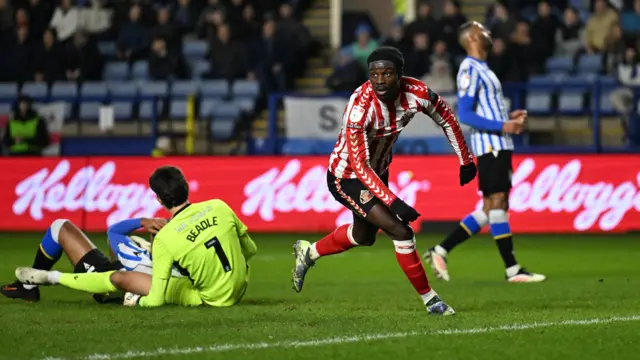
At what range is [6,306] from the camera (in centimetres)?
880

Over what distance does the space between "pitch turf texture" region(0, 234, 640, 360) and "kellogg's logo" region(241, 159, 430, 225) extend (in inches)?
177

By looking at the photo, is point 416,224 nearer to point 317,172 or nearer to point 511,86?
point 317,172

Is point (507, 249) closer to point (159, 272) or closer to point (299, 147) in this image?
point (159, 272)

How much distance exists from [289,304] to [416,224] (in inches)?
313

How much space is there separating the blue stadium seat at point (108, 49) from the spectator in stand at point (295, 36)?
10.4 ft

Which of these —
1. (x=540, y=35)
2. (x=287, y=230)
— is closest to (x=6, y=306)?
(x=287, y=230)

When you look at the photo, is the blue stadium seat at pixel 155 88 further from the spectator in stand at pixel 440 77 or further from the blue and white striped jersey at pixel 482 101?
the blue and white striped jersey at pixel 482 101

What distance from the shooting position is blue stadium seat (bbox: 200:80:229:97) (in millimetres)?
21000

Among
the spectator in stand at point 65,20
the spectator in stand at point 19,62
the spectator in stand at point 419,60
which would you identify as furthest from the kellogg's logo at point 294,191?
the spectator in stand at point 65,20

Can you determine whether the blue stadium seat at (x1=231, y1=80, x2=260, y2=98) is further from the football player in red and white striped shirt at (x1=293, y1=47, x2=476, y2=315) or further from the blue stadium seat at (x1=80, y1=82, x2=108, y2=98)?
the football player in red and white striped shirt at (x1=293, y1=47, x2=476, y2=315)

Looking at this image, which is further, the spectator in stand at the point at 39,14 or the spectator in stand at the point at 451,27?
the spectator in stand at the point at 39,14

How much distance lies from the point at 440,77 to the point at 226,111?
3418mm

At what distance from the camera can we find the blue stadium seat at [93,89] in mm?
21703

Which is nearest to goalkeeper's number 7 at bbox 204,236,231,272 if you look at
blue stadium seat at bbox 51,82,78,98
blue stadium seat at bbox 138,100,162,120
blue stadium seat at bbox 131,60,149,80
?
blue stadium seat at bbox 138,100,162,120
